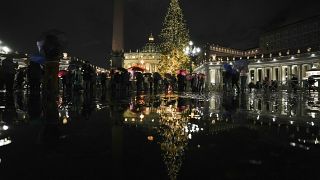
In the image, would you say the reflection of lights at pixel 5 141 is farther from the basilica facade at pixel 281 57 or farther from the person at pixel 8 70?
the basilica facade at pixel 281 57

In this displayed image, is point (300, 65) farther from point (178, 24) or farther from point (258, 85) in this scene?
point (178, 24)

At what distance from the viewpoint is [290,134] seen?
3650 mm


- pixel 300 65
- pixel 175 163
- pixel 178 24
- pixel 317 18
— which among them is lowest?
pixel 175 163

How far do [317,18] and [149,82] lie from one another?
70.8m

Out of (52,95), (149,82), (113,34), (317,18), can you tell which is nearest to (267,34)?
(317,18)

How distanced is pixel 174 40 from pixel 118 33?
806 inches

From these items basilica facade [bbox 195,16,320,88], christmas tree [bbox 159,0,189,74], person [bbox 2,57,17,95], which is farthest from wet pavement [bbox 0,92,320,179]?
christmas tree [bbox 159,0,189,74]

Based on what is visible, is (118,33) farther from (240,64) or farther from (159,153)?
(159,153)

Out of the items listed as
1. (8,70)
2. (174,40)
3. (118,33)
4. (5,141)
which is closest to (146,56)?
(174,40)

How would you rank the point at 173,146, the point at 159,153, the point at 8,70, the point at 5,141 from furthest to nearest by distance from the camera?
the point at 8,70 → the point at 5,141 → the point at 173,146 → the point at 159,153

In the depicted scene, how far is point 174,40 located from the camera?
6253cm

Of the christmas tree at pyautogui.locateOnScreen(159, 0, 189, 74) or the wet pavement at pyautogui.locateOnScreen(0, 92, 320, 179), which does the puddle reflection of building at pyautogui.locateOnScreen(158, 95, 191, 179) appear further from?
the christmas tree at pyautogui.locateOnScreen(159, 0, 189, 74)

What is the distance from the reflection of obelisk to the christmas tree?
1843cm

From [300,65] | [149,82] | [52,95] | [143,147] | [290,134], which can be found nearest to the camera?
[143,147]
